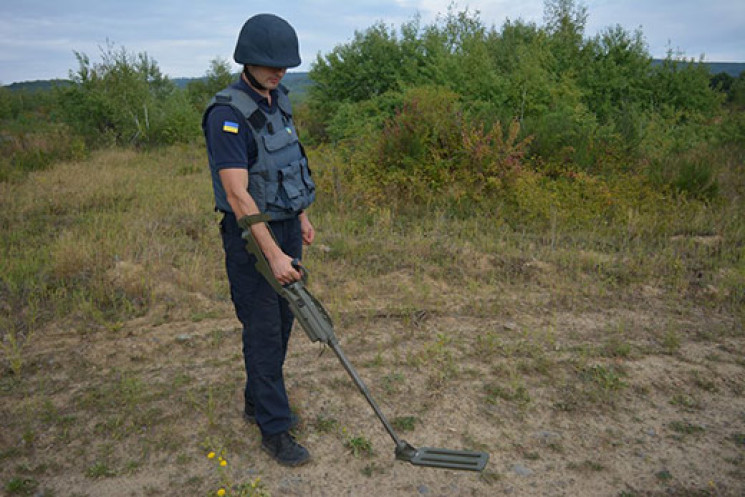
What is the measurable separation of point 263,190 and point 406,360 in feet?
5.65

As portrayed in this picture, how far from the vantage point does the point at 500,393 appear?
331 centimetres

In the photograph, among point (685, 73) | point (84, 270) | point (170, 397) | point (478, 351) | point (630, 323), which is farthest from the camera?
point (685, 73)

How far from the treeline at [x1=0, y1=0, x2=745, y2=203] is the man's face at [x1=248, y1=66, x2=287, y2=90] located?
4.67 metres

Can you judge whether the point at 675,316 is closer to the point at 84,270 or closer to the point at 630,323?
the point at 630,323

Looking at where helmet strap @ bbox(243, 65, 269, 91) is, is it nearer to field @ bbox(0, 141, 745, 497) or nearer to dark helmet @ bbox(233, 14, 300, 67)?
dark helmet @ bbox(233, 14, 300, 67)

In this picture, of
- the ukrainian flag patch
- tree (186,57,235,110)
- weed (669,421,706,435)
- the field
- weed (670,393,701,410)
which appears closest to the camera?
the ukrainian flag patch

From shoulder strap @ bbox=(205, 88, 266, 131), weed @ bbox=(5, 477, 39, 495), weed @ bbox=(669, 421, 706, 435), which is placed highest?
shoulder strap @ bbox=(205, 88, 266, 131)

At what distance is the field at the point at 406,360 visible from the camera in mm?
2678

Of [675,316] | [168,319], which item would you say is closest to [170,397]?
[168,319]

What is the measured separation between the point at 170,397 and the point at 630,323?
3390 mm

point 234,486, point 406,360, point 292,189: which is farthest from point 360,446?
point 292,189

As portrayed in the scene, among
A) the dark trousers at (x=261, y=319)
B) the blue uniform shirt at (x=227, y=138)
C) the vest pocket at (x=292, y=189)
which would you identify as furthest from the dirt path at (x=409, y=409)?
the blue uniform shirt at (x=227, y=138)

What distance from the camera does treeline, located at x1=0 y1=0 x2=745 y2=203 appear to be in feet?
23.9

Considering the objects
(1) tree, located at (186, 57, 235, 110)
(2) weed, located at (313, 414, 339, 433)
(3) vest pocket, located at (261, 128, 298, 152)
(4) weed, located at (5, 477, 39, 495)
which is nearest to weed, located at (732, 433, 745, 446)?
(2) weed, located at (313, 414, 339, 433)
